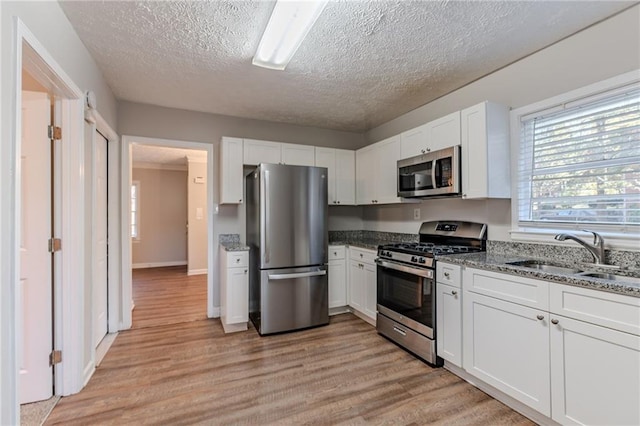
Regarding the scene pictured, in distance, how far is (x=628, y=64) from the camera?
189 cm

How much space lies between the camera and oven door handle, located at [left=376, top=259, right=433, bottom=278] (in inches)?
98.0

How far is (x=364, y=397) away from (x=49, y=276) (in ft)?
7.55

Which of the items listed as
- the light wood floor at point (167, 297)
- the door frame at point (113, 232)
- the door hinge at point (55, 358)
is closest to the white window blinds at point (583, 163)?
the door hinge at point (55, 358)

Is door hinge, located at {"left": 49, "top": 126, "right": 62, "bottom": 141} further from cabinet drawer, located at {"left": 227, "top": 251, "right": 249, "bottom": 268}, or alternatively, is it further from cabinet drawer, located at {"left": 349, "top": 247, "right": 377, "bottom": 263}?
cabinet drawer, located at {"left": 349, "top": 247, "right": 377, "bottom": 263}

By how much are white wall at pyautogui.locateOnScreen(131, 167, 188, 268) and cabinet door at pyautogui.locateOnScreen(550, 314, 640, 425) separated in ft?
24.8

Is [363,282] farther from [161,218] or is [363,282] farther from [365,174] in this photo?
[161,218]

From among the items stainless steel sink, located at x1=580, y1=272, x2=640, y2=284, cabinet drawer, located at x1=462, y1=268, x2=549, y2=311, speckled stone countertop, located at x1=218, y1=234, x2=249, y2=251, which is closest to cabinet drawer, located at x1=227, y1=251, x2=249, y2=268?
speckled stone countertop, located at x1=218, y1=234, x2=249, y2=251

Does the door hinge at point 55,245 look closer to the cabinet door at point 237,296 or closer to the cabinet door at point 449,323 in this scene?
the cabinet door at point 237,296

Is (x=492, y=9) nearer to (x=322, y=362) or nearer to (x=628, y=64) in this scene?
(x=628, y=64)

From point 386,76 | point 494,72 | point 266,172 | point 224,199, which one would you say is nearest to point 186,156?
point 224,199

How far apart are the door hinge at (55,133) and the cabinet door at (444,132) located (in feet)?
9.90

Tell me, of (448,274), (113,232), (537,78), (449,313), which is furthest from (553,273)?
(113,232)

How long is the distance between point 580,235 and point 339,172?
260 cm

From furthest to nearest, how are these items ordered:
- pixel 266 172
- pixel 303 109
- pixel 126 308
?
1. pixel 303 109
2. pixel 126 308
3. pixel 266 172
